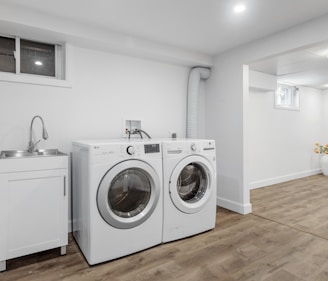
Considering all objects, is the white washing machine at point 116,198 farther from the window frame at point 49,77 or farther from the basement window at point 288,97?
the basement window at point 288,97

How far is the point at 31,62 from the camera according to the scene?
2496 millimetres

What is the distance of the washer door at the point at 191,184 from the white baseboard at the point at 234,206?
86 centimetres

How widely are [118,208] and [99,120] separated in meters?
1.17

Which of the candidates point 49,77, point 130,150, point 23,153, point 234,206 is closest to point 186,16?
point 130,150

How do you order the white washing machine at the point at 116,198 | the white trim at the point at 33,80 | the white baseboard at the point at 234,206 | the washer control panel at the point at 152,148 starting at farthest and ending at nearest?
the white baseboard at the point at 234,206
the white trim at the point at 33,80
the washer control panel at the point at 152,148
the white washing machine at the point at 116,198

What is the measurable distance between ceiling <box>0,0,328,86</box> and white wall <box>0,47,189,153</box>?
17.8 inches

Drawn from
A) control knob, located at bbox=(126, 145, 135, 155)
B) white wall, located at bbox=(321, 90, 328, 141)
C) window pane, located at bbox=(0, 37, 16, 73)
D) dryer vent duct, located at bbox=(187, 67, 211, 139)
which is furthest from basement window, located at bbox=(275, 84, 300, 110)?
window pane, located at bbox=(0, 37, 16, 73)

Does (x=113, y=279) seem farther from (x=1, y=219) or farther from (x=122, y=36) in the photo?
(x=122, y=36)

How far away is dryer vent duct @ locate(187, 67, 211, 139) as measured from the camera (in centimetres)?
337

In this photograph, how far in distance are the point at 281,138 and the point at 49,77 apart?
4.46 m

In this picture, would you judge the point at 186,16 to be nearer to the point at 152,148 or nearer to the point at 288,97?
the point at 152,148

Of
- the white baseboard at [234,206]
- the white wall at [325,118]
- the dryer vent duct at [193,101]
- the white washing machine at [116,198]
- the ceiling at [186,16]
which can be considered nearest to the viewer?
the white washing machine at [116,198]

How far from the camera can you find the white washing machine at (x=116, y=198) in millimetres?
1906

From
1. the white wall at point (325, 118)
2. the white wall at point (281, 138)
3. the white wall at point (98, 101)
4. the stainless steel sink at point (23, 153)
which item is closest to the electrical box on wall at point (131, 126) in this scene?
the white wall at point (98, 101)
